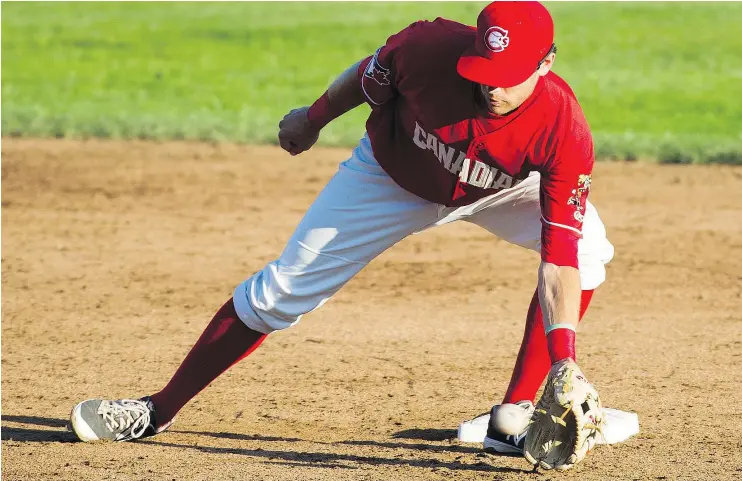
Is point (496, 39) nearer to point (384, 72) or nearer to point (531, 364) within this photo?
point (384, 72)

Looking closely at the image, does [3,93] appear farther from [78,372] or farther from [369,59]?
[369,59]

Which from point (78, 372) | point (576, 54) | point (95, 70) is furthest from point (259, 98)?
point (78, 372)

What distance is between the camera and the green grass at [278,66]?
10.8 metres

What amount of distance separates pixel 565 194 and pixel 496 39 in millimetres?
518

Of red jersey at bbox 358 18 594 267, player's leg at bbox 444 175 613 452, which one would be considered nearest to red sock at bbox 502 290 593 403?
player's leg at bbox 444 175 613 452

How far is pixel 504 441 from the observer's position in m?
3.94

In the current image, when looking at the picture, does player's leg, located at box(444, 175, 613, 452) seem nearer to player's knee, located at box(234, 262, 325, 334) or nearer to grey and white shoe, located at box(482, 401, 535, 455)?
grey and white shoe, located at box(482, 401, 535, 455)

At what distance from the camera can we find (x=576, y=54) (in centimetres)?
1466

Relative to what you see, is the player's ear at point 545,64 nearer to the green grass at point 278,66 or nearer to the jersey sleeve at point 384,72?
the jersey sleeve at point 384,72

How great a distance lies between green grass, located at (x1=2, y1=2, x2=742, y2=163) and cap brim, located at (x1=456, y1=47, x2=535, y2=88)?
670cm

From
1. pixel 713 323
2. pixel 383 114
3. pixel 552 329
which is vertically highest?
pixel 383 114

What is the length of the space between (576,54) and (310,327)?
386 inches

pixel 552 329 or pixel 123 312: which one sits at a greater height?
pixel 552 329

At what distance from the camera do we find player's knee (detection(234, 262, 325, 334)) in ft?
12.8
